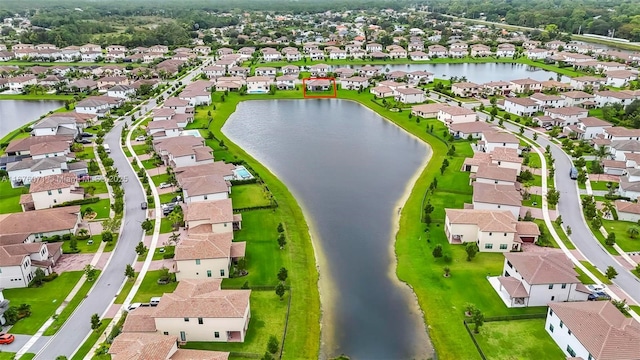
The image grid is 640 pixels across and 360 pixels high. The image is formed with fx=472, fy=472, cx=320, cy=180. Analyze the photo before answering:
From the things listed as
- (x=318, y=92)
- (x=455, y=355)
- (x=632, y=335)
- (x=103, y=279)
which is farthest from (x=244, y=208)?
(x=318, y=92)

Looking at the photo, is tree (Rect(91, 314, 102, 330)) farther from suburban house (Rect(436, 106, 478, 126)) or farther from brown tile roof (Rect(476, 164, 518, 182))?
suburban house (Rect(436, 106, 478, 126))

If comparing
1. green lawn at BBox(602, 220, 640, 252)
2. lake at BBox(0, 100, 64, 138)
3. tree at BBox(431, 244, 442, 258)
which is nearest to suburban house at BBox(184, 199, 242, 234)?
tree at BBox(431, 244, 442, 258)

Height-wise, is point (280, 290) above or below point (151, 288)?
above

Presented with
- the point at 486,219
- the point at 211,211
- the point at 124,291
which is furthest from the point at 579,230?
the point at 124,291

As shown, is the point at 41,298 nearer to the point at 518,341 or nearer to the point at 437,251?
the point at 437,251

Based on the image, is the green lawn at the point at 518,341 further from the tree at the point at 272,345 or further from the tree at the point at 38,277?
the tree at the point at 38,277

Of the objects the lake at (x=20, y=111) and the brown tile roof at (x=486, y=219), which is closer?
the brown tile roof at (x=486, y=219)

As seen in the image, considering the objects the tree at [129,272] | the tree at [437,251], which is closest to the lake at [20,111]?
the tree at [129,272]
